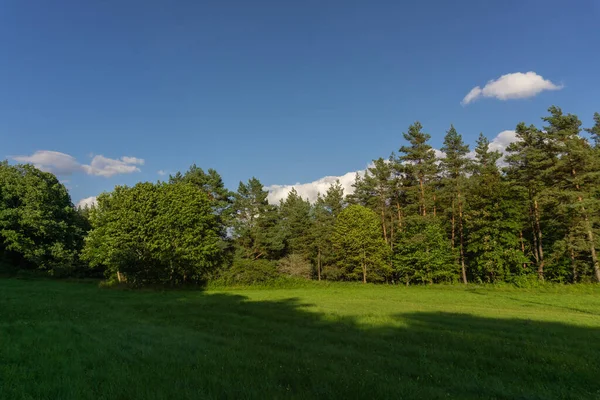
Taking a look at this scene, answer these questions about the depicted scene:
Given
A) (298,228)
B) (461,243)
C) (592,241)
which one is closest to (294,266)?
(298,228)

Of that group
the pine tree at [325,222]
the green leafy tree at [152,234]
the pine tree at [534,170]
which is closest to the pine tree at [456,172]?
the pine tree at [534,170]

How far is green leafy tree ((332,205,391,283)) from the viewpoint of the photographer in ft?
197

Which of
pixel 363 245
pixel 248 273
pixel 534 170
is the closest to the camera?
pixel 534 170

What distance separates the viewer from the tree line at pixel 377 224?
143 ft

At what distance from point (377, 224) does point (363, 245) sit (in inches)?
176

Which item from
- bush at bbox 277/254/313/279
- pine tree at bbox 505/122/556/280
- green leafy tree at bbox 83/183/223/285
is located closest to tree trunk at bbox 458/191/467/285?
pine tree at bbox 505/122/556/280

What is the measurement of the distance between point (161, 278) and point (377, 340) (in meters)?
41.7

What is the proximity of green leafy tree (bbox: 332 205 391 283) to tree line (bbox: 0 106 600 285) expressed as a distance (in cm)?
20

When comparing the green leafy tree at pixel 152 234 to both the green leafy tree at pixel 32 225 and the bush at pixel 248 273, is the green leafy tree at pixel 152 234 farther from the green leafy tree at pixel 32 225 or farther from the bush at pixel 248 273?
the green leafy tree at pixel 32 225

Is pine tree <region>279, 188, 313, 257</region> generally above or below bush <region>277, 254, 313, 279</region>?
above

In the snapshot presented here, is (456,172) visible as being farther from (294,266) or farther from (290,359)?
(290,359)

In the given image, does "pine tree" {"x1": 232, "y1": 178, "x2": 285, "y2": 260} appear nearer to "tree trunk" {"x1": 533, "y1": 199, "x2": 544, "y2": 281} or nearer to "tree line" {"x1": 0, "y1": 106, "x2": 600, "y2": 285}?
"tree line" {"x1": 0, "y1": 106, "x2": 600, "y2": 285}

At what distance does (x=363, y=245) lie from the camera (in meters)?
60.9

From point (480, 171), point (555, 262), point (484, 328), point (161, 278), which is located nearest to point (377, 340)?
point (484, 328)
